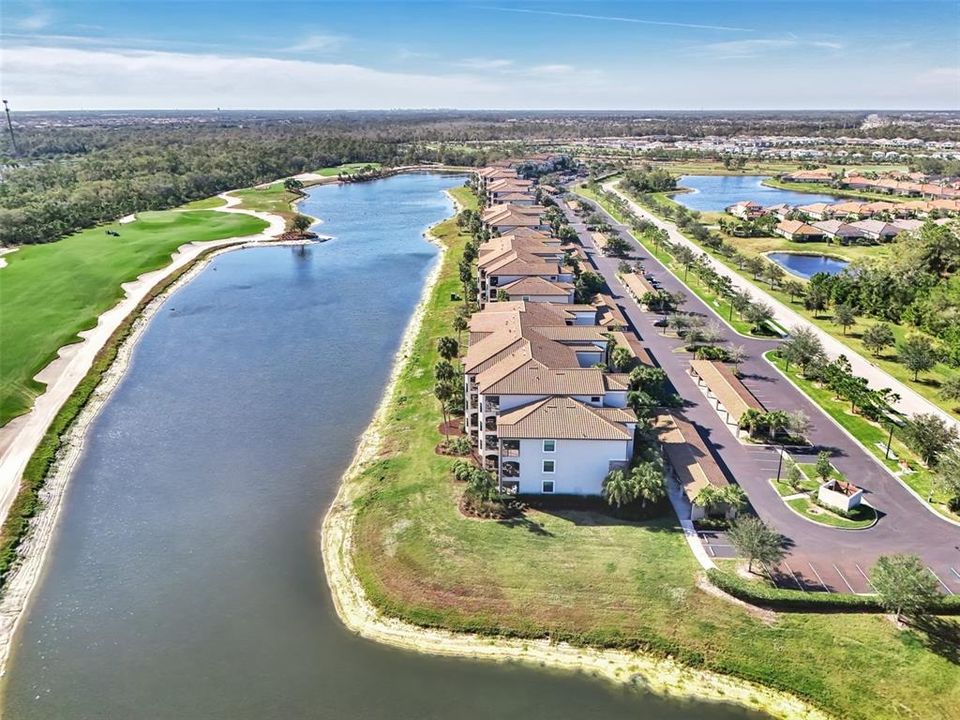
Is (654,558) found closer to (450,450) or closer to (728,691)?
(728,691)

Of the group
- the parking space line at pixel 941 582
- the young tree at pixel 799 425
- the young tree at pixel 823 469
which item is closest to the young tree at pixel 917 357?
the young tree at pixel 799 425

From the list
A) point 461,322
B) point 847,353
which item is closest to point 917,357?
point 847,353

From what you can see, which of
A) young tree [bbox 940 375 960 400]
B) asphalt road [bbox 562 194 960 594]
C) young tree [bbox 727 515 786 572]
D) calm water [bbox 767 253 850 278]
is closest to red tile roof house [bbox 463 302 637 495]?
young tree [bbox 727 515 786 572]

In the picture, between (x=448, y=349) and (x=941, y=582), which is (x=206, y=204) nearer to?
(x=448, y=349)

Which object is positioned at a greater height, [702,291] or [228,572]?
[702,291]

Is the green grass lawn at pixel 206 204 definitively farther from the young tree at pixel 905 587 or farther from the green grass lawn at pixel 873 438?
the young tree at pixel 905 587

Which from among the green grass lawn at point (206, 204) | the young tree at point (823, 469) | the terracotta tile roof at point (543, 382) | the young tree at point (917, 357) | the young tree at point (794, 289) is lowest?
the young tree at point (823, 469)
